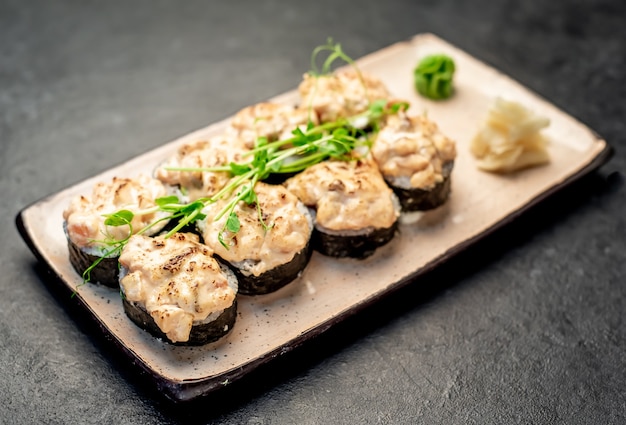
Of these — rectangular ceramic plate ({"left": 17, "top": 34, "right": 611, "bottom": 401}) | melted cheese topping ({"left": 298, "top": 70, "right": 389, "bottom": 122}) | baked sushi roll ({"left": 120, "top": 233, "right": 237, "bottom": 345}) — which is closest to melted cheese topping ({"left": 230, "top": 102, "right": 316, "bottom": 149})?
melted cheese topping ({"left": 298, "top": 70, "right": 389, "bottom": 122})

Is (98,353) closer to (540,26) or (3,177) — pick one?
(3,177)

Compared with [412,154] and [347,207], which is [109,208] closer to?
[347,207]

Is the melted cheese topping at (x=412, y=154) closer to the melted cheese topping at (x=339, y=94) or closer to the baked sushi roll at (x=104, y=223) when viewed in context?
the melted cheese topping at (x=339, y=94)

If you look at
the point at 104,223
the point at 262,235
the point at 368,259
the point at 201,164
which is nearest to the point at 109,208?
the point at 104,223

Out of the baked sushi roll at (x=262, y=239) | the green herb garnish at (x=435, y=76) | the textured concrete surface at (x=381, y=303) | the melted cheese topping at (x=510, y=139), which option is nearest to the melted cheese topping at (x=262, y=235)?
the baked sushi roll at (x=262, y=239)

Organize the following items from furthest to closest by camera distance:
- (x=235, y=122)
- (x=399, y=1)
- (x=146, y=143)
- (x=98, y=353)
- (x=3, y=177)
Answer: (x=399, y=1)
(x=146, y=143)
(x=3, y=177)
(x=235, y=122)
(x=98, y=353)

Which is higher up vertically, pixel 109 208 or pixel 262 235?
pixel 109 208

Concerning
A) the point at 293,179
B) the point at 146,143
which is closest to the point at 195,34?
the point at 146,143
